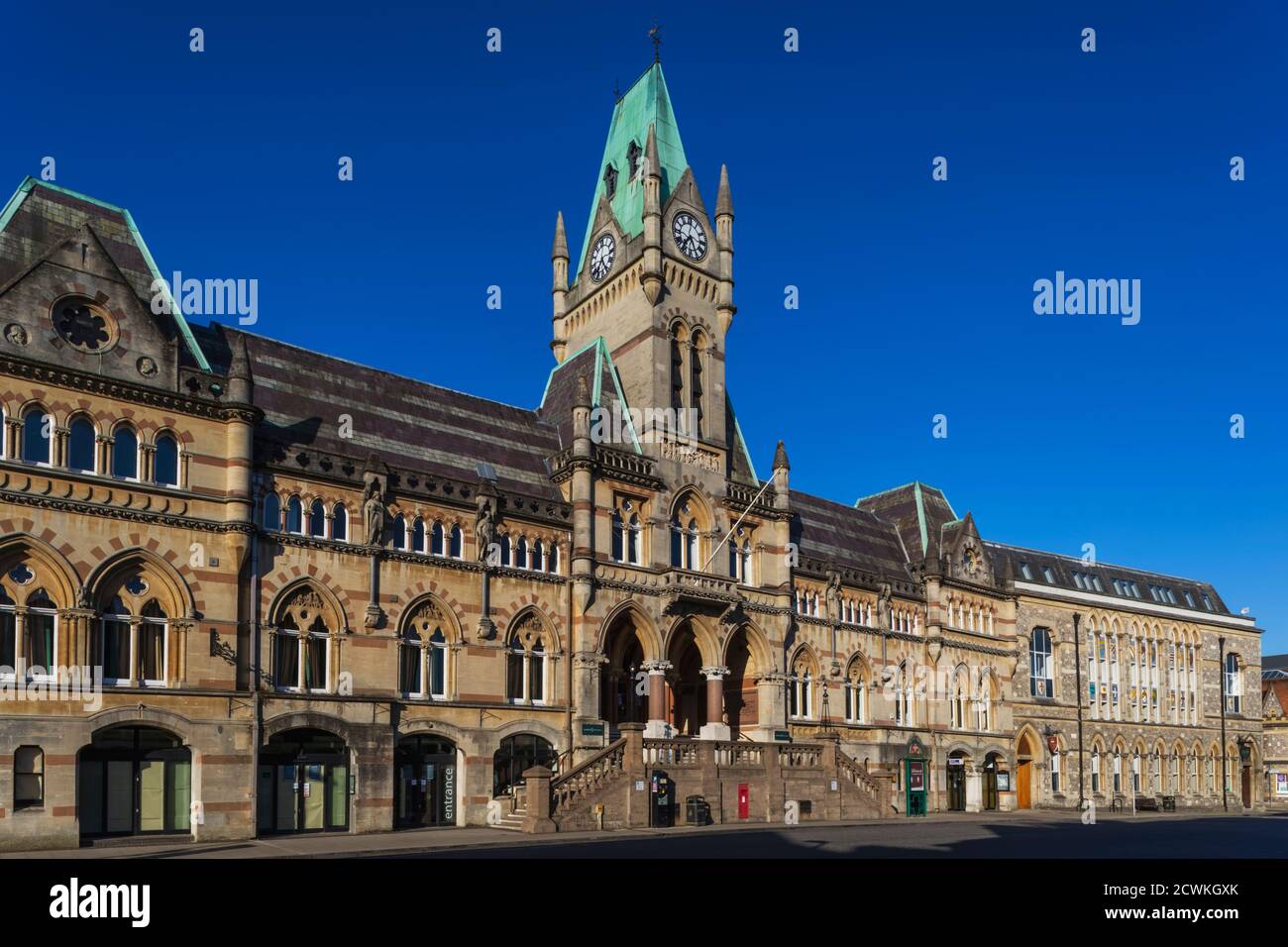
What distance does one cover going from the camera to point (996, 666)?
62094 mm

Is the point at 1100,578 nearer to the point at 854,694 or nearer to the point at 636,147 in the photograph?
the point at 854,694

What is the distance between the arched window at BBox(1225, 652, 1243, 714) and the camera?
77250 mm

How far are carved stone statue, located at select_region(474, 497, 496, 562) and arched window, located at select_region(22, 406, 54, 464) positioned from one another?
1393 cm

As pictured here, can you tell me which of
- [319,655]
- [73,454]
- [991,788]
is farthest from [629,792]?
[991,788]

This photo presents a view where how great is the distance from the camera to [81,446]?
31125mm

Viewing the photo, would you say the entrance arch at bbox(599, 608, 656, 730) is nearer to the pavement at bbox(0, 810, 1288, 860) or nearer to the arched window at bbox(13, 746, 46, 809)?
the pavement at bbox(0, 810, 1288, 860)

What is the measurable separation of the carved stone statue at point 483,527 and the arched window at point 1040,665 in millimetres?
38051

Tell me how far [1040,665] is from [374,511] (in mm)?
43970

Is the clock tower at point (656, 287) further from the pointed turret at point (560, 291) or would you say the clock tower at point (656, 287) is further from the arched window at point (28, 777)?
the arched window at point (28, 777)

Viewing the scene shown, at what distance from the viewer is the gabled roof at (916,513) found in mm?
62438

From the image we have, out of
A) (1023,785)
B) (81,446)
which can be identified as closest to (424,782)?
(81,446)

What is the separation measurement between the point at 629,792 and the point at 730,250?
86.6 feet

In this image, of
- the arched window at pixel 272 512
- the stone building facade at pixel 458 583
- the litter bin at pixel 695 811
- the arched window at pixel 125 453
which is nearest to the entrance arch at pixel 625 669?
the stone building facade at pixel 458 583
